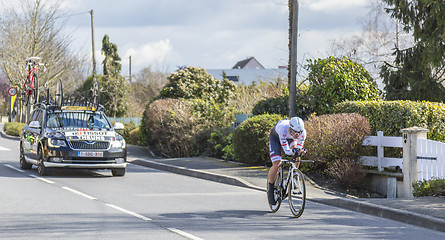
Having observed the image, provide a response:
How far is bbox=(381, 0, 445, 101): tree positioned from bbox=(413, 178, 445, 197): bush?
29.6 feet

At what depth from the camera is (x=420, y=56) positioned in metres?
25.0

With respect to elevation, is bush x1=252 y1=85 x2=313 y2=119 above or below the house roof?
below

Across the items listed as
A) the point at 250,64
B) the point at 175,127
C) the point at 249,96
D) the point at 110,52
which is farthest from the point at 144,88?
the point at 175,127

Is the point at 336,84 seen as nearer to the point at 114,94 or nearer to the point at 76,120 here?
the point at 76,120

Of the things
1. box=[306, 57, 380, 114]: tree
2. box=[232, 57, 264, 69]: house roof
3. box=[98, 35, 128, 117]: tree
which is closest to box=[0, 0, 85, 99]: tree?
box=[98, 35, 128, 117]: tree

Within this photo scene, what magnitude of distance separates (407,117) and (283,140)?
18.2 ft

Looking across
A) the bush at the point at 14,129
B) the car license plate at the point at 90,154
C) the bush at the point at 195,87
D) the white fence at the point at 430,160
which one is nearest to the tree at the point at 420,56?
the bush at the point at 195,87

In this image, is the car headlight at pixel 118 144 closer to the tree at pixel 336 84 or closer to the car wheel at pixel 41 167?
the car wheel at pixel 41 167

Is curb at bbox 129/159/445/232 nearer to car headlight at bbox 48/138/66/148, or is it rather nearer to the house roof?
car headlight at bbox 48/138/66/148

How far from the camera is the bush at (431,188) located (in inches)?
463

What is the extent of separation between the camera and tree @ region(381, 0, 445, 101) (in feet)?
67.4

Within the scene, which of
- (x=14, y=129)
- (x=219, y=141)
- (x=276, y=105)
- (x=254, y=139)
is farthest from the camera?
(x=14, y=129)

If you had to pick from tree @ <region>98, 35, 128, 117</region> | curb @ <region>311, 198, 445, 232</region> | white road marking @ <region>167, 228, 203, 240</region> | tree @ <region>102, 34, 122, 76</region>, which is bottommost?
white road marking @ <region>167, 228, 203, 240</region>

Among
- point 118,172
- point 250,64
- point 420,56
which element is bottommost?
point 118,172
